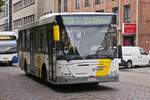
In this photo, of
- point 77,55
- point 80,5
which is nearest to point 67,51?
point 77,55

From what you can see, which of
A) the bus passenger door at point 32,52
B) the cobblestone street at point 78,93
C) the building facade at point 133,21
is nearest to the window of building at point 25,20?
the building facade at point 133,21

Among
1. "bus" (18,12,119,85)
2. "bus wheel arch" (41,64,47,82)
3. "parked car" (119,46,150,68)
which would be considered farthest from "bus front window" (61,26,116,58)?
"parked car" (119,46,150,68)

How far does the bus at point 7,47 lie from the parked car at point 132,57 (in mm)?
8884

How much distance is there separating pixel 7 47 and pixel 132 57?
10.3 metres

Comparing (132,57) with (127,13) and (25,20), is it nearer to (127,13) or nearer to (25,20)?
(127,13)

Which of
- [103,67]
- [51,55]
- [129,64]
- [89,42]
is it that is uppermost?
[89,42]

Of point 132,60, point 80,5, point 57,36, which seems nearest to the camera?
point 57,36

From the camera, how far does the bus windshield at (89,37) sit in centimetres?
1697

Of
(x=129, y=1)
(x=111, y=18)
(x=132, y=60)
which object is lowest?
(x=132, y=60)

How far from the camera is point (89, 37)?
56.5ft

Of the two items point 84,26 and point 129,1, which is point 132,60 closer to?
point 129,1

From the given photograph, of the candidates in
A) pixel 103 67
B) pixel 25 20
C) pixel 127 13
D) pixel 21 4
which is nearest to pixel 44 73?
pixel 103 67

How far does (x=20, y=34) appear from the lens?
27266 millimetres

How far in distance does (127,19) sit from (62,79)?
3789cm
